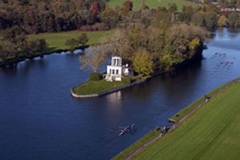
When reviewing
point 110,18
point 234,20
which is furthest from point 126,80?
point 234,20

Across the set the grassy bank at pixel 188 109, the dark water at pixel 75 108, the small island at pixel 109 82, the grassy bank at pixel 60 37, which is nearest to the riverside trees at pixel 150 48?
the small island at pixel 109 82

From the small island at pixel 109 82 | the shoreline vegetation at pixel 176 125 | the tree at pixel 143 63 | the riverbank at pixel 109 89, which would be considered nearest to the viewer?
the shoreline vegetation at pixel 176 125

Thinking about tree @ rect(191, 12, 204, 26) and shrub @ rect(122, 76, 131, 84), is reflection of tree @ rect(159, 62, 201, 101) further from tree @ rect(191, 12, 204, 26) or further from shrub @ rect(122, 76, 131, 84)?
tree @ rect(191, 12, 204, 26)

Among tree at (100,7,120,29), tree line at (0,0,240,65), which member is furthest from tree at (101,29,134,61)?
tree at (100,7,120,29)

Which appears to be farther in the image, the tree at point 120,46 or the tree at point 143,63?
the tree at point 120,46

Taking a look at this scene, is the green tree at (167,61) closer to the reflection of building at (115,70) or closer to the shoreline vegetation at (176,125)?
the reflection of building at (115,70)

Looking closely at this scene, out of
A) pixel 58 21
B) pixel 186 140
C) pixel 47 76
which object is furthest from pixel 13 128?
pixel 58 21

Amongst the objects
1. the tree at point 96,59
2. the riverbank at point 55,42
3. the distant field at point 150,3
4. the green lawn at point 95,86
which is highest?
the distant field at point 150,3
